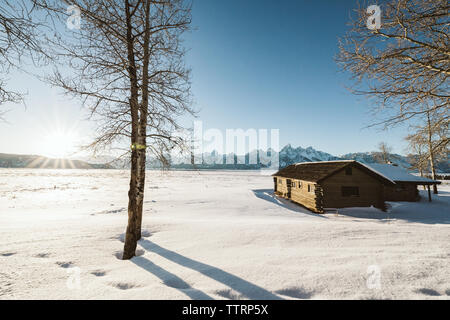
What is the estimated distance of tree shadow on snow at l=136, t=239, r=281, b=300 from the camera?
2928 millimetres

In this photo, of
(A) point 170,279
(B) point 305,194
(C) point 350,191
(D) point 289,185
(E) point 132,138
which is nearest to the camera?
(A) point 170,279

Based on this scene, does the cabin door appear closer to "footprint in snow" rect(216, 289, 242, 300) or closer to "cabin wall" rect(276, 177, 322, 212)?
"cabin wall" rect(276, 177, 322, 212)

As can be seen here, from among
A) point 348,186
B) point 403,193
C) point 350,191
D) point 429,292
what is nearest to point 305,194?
point 348,186

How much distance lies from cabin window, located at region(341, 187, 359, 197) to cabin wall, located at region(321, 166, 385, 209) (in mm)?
199

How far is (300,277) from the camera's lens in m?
3.28

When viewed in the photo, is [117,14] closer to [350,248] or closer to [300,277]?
[300,277]

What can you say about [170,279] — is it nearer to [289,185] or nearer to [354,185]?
[354,185]

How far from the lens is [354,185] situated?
55.5 feet

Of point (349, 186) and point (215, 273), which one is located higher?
point (215, 273)

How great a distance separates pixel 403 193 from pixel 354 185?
970 centimetres

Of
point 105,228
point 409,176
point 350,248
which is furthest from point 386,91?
point 409,176

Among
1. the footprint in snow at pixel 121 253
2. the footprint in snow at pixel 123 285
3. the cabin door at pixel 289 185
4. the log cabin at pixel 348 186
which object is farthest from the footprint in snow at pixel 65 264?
the cabin door at pixel 289 185

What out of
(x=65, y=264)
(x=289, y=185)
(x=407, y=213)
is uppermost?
(x=65, y=264)

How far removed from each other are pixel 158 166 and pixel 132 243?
102 inches
